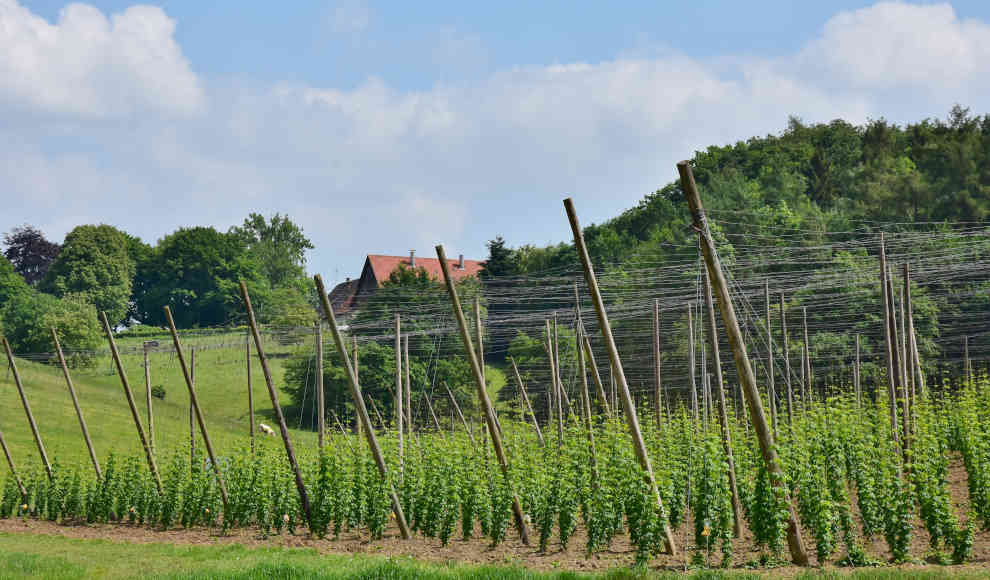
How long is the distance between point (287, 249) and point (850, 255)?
65.7 meters

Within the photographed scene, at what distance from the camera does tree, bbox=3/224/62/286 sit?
8450cm

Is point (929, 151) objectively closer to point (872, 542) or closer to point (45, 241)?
point (872, 542)

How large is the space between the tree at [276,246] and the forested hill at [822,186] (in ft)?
114

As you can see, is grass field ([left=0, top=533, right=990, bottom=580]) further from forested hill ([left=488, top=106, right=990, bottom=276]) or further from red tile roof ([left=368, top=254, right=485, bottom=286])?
red tile roof ([left=368, top=254, right=485, bottom=286])

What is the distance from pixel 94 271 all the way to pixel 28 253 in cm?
1295

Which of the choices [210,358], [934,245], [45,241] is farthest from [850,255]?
[45,241]

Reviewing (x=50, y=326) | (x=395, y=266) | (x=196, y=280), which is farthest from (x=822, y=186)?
(x=196, y=280)

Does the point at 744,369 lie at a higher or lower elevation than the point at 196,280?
lower

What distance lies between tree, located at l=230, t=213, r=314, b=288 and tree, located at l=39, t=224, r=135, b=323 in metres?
13.7

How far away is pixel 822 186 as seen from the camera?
190 feet

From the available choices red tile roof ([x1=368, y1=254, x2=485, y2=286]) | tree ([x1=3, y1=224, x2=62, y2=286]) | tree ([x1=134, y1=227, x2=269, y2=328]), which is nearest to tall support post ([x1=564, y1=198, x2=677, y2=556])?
red tile roof ([x1=368, y1=254, x2=485, y2=286])

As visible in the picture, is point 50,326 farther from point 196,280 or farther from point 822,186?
point 822,186

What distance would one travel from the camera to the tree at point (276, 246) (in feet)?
301

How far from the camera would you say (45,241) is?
3381 inches
